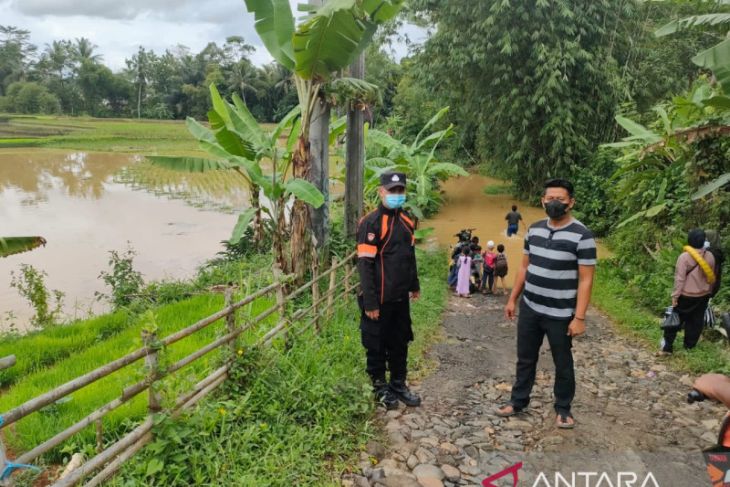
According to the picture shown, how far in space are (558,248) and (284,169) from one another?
370cm

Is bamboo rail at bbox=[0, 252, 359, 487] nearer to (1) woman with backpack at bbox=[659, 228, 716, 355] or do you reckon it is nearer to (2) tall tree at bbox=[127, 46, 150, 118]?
(1) woman with backpack at bbox=[659, 228, 716, 355]

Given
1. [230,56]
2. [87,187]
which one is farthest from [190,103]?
[87,187]

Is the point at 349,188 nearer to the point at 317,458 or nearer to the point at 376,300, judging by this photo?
the point at 376,300

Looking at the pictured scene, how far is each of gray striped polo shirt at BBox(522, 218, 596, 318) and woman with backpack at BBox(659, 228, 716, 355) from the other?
2468 millimetres

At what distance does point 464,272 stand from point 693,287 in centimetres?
347

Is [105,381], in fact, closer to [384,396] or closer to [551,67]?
[384,396]

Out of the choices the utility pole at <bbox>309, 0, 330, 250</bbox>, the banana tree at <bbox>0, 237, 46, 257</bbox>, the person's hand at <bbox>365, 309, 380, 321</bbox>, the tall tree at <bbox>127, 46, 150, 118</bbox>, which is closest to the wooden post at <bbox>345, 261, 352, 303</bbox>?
the utility pole at <bbox>309, 0, 330, 250</bbox>

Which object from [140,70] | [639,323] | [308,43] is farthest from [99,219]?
[140,70]

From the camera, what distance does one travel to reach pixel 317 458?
310cm

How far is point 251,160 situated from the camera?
18.7 feet

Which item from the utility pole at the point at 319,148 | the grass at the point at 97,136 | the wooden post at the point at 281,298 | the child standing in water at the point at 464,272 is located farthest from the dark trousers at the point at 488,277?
the grass at the point at 97,136

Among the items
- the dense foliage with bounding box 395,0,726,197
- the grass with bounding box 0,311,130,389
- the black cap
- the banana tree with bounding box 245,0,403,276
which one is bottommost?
the grass with bounding box 0,311,130,389

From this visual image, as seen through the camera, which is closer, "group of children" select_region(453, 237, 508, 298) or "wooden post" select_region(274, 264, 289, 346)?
"wooden post" select_region(274, 264, 289, 346)

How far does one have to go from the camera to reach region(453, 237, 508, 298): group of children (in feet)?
26.7
